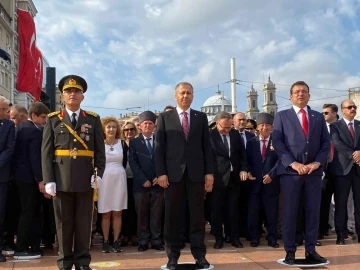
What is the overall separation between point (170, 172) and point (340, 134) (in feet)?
10.1

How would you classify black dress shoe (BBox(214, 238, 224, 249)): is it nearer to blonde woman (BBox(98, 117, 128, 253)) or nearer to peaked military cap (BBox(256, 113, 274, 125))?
blonde woman (BBox(98, 117, 128, 253))

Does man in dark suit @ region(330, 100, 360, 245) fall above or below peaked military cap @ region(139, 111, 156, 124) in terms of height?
below

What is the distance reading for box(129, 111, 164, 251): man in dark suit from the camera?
6.69 metres

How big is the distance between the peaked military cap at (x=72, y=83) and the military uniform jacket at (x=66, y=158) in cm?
29

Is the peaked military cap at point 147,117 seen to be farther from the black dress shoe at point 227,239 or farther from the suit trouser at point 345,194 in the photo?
the suit trouser at point 345,194

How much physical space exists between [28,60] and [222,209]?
91.1 ft

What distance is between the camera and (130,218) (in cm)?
711

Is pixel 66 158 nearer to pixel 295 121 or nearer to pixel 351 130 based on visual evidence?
pixel 295 121

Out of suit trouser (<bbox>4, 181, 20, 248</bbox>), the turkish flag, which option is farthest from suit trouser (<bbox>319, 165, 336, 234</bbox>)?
the turkish flag

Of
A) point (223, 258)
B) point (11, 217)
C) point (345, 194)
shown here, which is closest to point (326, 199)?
point (345, 194)

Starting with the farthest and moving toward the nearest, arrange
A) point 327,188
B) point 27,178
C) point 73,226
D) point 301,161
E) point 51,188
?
point 327,188 → point 27,178 → point 301,161 → point 73,226 → point 51,188

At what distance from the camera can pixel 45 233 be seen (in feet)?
21.8

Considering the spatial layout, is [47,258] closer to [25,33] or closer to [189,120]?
[189,120]

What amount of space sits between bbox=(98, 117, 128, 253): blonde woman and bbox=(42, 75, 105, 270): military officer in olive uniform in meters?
1.38
